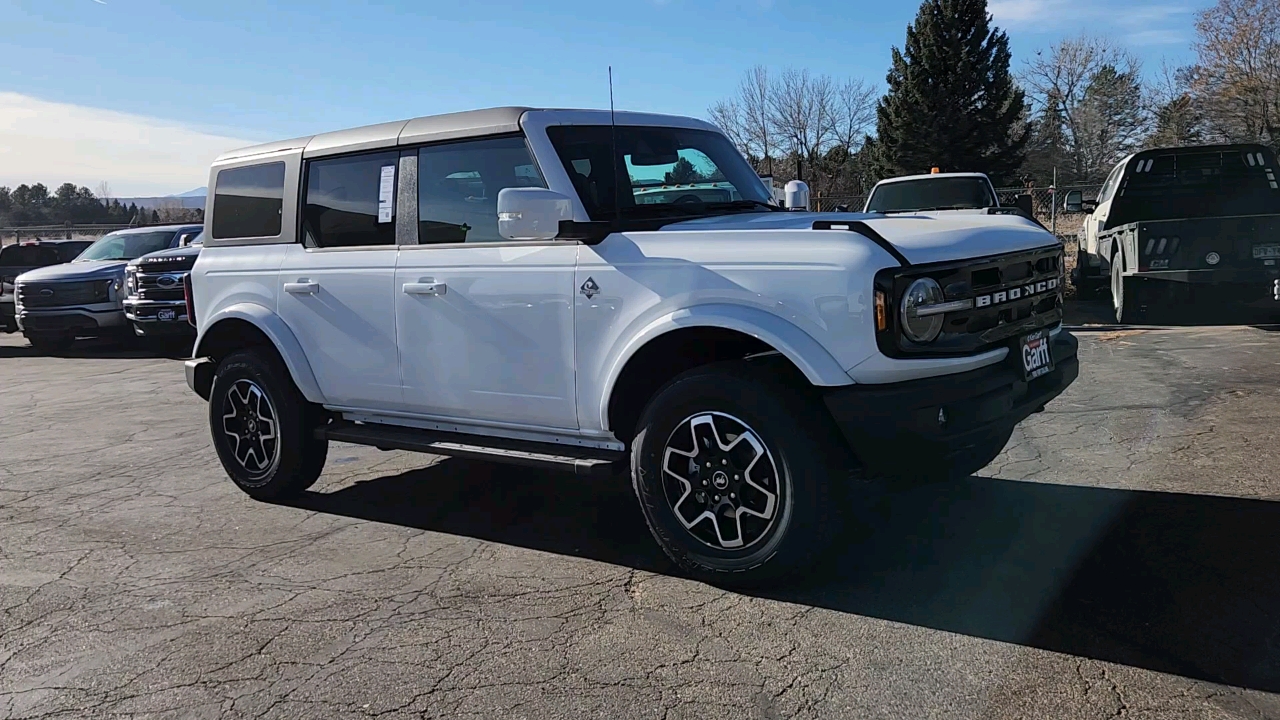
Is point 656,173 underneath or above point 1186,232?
above

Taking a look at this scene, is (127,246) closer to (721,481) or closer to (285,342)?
(285,342)

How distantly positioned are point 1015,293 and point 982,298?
1.11 ft

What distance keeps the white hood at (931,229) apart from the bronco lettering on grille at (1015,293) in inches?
6.5

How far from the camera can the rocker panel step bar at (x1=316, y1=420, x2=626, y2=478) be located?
4.41m

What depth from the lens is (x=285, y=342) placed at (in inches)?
218

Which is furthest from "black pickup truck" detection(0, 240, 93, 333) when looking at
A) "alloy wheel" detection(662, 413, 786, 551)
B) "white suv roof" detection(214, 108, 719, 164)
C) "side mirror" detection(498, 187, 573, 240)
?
"alloy wheel" detection(662, 413, 786, 551)

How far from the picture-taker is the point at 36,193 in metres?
46.2

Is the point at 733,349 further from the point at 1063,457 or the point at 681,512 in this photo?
the point at 1063,457

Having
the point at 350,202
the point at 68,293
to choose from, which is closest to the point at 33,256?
the point at 68,293

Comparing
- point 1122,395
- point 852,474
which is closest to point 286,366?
point 852,474

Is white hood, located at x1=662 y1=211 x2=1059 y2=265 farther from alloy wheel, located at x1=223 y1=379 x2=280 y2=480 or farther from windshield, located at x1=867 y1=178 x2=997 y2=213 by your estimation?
windshield, located at x1=867 y1=178 x2=997 y2=213

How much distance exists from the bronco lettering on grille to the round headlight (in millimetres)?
262

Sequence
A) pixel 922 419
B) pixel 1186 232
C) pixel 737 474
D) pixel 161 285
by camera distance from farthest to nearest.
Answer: pixel 161 285 → pixel 1186 232 → pixel 737 474 → pixel 922 419

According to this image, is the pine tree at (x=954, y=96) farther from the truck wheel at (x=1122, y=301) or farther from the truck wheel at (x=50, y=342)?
the truck wheel at (x=50, y=342)
